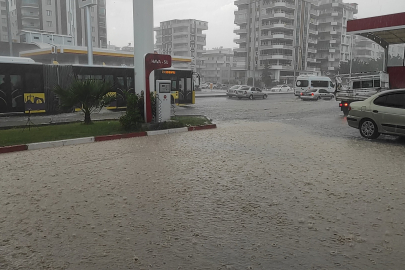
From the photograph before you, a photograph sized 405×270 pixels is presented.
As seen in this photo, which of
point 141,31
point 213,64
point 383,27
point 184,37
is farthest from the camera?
point 213,64

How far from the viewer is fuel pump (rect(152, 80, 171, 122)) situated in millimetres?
14016

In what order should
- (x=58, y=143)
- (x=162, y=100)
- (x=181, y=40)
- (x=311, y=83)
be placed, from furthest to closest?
1. (x=181, y=40)
2. (x=311, y=83)
3. (x=162, y=100)
4. (x=58, y=143)

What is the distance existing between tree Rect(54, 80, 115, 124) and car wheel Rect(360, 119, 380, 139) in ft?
29.6

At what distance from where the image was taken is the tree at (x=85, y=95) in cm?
1307

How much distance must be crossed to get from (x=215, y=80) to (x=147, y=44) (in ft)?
363

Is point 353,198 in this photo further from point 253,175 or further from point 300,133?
point 300,133

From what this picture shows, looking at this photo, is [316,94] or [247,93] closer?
[316,94]

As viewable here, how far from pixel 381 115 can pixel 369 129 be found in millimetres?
674

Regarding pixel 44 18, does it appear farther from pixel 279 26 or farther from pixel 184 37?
pixel 279 26

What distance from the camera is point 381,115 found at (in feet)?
37.6

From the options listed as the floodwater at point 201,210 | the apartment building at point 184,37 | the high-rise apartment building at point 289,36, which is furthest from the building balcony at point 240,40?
the floodwater at point 201,210

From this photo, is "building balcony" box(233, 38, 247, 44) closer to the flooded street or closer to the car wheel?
the car wheel

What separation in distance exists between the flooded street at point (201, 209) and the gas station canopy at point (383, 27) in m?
14.7

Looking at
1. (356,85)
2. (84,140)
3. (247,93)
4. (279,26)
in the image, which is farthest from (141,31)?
(279,26)
